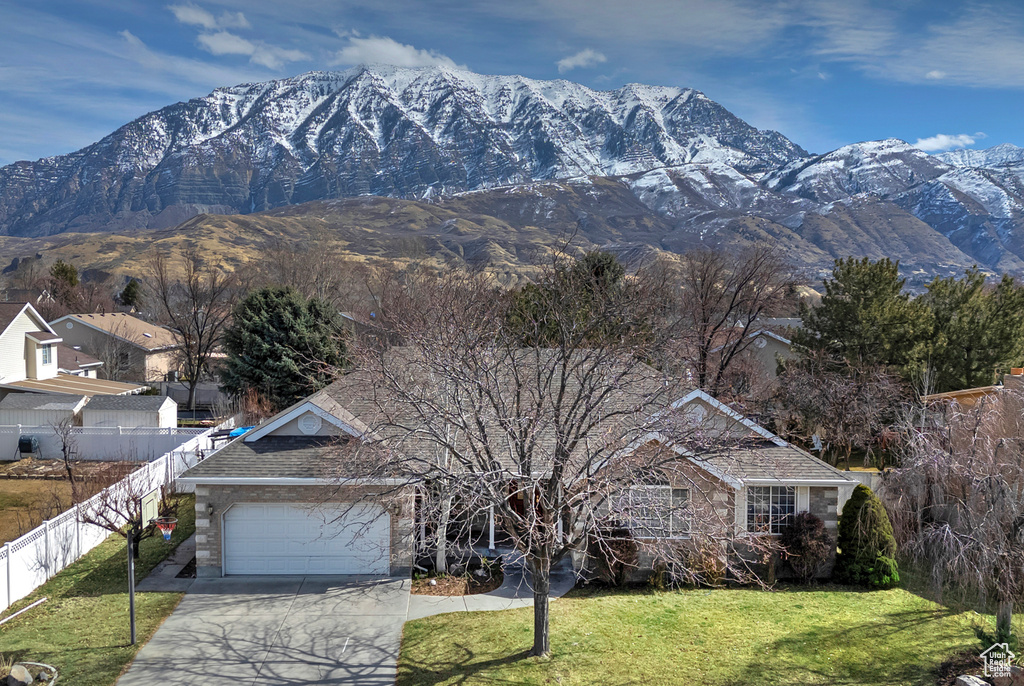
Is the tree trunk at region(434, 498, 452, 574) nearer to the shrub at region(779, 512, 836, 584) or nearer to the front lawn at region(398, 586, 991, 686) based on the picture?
the front lawn at region(398, 586, 991, 686)

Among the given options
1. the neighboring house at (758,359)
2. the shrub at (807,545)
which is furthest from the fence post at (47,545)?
the neighboring house at (758,359)

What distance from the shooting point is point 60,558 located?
17.0m

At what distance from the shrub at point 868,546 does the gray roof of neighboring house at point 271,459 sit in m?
12.9

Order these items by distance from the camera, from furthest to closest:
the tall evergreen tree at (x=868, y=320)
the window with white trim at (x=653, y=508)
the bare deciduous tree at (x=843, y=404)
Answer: the tall evergreen tree at (x=868, y=320) → the bare deciduous tree at (x=843, y=404) → the window with white trim at (x=653, y=508)

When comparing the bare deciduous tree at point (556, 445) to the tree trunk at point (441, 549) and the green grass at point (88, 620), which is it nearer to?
the tree trunk at point (441, 549)

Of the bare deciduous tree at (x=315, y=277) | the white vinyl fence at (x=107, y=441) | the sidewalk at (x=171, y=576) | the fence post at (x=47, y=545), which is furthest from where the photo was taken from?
the bare deciduous tree at (x=315, y=277)

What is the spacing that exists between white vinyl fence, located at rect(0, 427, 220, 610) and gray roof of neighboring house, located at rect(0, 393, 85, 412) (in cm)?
1346

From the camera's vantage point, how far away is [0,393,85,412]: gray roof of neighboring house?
105ft

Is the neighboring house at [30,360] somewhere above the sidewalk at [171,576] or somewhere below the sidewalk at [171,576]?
above

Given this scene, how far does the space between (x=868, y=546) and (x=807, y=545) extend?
157 cm

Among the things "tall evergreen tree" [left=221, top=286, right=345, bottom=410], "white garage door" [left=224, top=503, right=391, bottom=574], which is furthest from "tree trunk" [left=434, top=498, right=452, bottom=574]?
"tall evergreen tree" [left=221, top=286, right=345, bottom=410]

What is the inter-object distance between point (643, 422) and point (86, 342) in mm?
51609

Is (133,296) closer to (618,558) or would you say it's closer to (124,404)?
(124,404)

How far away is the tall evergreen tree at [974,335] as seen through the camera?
2952 centimetres
